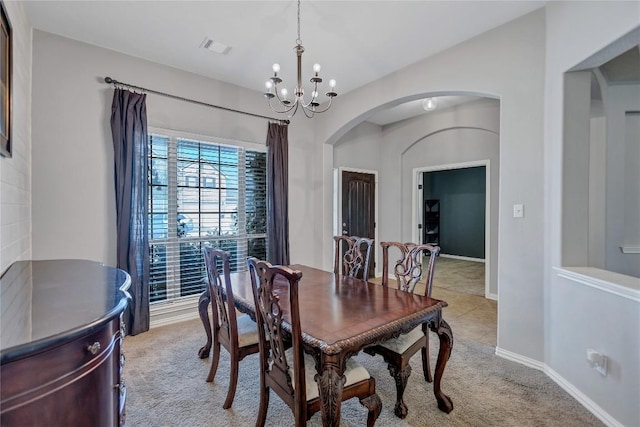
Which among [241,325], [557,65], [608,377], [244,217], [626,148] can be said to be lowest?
[608,377]

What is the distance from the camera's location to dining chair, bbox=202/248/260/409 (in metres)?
1.88

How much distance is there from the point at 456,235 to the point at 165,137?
760 centimetres

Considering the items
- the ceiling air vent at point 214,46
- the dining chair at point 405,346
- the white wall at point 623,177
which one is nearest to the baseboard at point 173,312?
the dining chair at point 405,346

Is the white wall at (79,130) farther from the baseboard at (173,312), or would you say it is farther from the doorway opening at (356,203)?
the doorway opening at (356,203)

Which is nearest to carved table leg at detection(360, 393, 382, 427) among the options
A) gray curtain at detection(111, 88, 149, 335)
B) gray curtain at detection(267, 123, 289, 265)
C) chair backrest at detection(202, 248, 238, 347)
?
chair backrest at detection(202, 248, 238, 347)

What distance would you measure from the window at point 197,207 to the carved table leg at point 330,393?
2723 mm

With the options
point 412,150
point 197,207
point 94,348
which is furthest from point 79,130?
point 412,150

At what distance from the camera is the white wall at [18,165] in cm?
178

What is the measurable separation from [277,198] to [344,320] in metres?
2.75

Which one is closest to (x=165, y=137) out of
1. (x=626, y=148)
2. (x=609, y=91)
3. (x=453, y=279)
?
(x=609, y=91)

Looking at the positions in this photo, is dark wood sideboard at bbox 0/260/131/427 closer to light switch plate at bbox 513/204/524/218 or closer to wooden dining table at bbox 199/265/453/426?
wooden dining table at bbox 199/265/453/426

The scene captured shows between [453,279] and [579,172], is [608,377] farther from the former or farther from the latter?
[453,279]

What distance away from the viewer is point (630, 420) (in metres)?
1.71

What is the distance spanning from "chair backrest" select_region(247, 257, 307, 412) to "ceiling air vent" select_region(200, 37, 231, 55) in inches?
96.0
